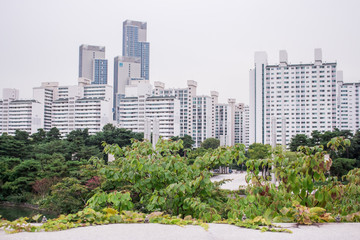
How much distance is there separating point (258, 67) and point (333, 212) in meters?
50.0

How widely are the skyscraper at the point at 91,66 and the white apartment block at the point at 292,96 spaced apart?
92.1 meters

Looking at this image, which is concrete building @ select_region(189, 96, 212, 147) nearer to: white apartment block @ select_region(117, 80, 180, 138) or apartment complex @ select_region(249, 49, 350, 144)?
white apartment block @ select_region(117, 80, 180, 138)

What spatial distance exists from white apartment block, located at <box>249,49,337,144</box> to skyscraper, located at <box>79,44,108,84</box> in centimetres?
9210

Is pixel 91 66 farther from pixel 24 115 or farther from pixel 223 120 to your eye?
pixel 24 115

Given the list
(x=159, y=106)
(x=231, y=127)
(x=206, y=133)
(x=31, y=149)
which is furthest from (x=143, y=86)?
(x=31, y=149)

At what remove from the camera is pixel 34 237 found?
2432 mm

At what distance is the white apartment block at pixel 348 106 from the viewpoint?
181 ft

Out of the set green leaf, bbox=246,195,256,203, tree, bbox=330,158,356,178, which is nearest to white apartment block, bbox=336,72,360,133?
tree, bbox=330,158,356,178

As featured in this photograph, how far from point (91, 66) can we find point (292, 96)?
3866 inches

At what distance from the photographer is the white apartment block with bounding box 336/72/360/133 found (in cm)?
5522

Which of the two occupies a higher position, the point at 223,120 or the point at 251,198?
the point at 223,120

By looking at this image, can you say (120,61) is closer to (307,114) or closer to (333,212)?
(307,114)

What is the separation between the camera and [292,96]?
52688mm

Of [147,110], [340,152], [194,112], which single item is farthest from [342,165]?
[194,112]
